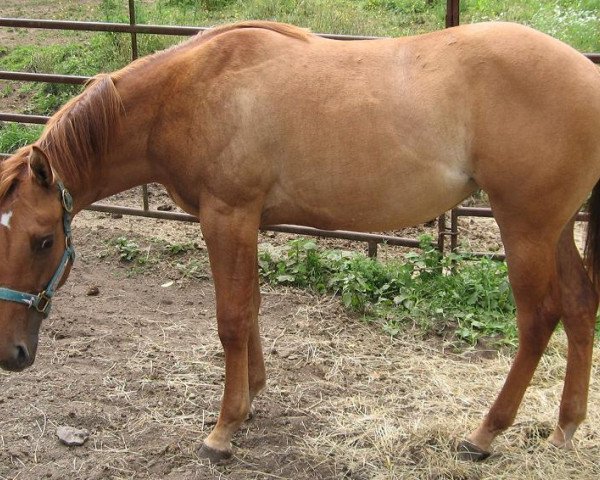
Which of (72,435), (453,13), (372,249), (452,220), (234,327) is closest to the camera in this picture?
(234,327)

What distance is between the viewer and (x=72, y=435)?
333 centimetres

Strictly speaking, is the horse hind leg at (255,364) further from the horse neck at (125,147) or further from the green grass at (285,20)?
the green grass at (285,20)

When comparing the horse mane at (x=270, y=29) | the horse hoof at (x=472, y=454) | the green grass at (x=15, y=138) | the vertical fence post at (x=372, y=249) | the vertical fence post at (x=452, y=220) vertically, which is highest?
the horse mane at (x=270, y=29)

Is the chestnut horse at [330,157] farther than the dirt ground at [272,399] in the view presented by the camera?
No

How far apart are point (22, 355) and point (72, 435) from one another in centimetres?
53

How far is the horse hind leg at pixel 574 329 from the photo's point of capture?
3.20 m

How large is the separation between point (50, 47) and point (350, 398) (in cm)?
574

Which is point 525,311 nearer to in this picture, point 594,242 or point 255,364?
point 594,242

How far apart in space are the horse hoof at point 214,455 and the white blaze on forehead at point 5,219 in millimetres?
1191

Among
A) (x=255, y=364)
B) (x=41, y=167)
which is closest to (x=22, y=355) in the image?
(x=41, y=167)

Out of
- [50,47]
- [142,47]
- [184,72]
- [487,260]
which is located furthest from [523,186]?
[50,47]

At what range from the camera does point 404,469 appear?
3154 mm

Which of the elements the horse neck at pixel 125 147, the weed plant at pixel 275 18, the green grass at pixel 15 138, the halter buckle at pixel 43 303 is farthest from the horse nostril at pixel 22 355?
the weed plant at pixel 275 18

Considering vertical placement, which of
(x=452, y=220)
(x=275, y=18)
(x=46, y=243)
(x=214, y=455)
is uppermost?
(x=46, y=243)
